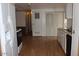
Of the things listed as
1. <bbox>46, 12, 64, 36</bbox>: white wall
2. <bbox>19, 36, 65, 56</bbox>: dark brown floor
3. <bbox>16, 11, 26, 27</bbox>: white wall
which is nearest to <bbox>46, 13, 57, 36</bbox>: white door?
<bbox>46, 12, 64, 36</bbox>: white wall

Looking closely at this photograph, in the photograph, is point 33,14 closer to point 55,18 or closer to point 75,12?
point 55,18

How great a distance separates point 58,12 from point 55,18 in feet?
2.10

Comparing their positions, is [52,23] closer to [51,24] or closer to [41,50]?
[51,24]

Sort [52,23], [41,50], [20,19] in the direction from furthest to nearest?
[20,19] → [52,23] → [41,50]

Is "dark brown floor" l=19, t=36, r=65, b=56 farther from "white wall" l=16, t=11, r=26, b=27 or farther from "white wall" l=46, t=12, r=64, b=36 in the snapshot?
"white wall" l=16, t=11, r=26, b=27

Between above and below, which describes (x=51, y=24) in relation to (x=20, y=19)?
below

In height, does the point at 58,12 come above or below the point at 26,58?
above

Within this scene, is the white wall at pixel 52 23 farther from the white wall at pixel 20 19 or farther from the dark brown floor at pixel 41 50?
the dark brown floor at pixel 41 50

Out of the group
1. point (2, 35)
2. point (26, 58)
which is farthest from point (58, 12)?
point (26, 58)

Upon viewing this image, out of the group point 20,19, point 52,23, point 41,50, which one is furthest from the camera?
point 20,19

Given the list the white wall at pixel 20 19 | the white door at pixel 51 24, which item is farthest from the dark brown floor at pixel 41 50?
the white wall at pixel 20 19

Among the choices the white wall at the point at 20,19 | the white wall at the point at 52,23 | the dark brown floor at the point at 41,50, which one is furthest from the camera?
the white wall at the point at 20,19

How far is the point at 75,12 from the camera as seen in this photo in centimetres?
409

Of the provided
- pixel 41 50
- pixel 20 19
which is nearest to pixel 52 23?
pixel 20 19
